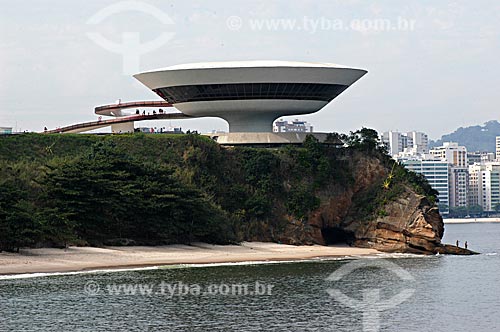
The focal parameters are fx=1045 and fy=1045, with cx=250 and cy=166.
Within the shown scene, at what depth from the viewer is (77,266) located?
60.9m

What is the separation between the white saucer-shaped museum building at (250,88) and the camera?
286 feet

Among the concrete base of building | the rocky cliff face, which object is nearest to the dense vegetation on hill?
the rocky cliff face

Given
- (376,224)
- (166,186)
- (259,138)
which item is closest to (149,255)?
(166,186)

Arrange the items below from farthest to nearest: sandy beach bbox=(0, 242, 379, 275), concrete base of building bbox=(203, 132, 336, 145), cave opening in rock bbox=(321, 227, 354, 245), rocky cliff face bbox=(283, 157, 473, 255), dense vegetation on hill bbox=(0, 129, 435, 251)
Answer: concrete base of building bbox=(203, 132, 336, 145) < cave opening in rock bbox=(321, 227, 354, 245) < rocky cliff face bbox=(283, 157, 473, 255) < dense vegetation on hill bbox=(0, 129, 435, 251) < sandy beach bbox=(0, 242, 379, 275)

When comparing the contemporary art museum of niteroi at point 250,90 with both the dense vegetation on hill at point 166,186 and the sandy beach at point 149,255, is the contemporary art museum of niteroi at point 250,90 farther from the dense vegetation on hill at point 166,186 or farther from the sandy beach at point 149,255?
the sandy beach at point 149,255

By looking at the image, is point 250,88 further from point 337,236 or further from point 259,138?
point 337,236

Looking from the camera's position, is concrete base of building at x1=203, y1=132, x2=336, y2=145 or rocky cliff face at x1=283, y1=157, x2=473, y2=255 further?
concrete base of building at x1=203, y1=132, x2=336, y2=145

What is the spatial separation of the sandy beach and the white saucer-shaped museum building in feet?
48.0

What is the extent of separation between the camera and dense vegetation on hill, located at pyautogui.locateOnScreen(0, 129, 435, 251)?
6756 cm

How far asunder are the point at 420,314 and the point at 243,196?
3549cm

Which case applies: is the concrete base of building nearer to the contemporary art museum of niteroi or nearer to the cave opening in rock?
the contemporary art museum of niteroi

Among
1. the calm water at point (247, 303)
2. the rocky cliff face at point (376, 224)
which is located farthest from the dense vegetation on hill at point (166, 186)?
the calm water at point (247, 303)

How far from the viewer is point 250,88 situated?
88000 mm

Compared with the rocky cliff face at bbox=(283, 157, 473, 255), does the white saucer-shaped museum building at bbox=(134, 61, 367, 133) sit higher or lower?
higher
